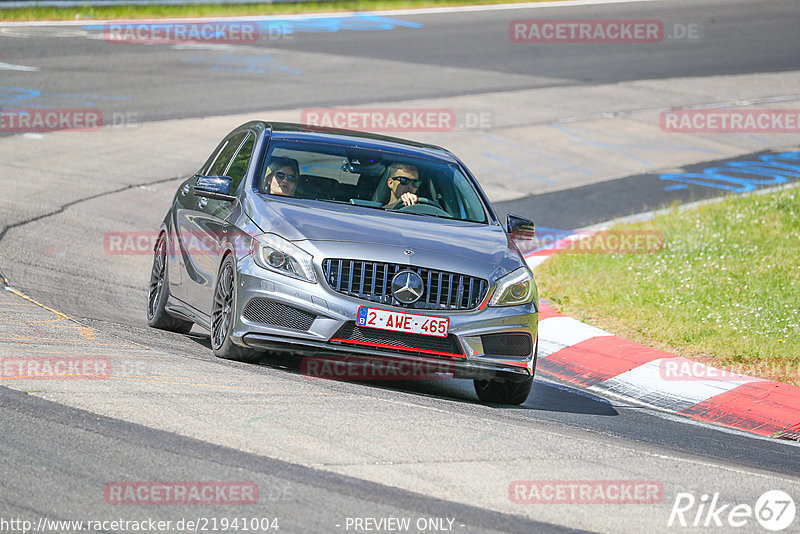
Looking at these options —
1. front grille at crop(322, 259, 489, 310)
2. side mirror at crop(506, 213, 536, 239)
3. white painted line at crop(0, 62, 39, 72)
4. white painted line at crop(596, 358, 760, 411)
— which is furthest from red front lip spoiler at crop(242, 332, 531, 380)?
white painted line at crop(0, 62, 39, 72)

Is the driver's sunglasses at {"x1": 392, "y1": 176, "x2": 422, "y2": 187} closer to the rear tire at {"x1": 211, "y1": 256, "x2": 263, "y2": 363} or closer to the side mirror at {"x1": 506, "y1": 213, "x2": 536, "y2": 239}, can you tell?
the side mirror at {"x1": 506, "y1": 213, "x2": 536, "y2": 239}

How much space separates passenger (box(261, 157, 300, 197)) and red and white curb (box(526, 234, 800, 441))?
8.99 ft

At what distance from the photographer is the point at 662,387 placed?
9.23 meters

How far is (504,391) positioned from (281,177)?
2.14 m

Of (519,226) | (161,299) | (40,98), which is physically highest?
(519,226)

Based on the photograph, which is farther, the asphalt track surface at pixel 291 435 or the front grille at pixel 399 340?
the front grille at pixel 399 340

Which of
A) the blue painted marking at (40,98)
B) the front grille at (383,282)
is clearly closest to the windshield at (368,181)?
the front grille at (383,282)

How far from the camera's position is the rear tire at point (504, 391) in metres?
8.02

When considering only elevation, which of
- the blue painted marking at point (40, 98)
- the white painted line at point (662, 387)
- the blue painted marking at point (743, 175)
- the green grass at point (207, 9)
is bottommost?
the white painted line at point (662, 387)

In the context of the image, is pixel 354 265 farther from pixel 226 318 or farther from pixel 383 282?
pixel 226 318

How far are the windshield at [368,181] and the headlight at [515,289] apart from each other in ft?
3.22

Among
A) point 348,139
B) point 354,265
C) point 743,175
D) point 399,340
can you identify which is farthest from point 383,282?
point 743,175

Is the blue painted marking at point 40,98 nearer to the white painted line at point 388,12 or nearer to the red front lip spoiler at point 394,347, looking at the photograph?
the white painted line at point 388,12

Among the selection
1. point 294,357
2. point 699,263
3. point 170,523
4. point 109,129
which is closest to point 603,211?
point 699,263
